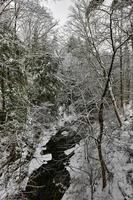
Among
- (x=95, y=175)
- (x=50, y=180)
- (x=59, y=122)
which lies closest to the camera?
(x=95, y=175)

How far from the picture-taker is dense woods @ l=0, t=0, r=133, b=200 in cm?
537

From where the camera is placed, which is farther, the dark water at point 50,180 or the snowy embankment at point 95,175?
the dark water at point 50,180

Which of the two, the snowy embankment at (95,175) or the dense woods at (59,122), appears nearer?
the dense woods at (59,122)

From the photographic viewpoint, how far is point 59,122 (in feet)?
44.5

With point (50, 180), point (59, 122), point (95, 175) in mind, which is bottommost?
point (50, 180)

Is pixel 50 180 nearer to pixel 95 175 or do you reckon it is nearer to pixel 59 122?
pixel 95 175

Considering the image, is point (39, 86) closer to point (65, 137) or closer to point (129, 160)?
point (65, 137)

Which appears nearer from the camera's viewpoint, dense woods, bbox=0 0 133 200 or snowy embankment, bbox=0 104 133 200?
dense woods, bbox=0 0 133 200

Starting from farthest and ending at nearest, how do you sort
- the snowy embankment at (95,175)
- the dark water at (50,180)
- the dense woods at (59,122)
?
the dark water at (50,180), the snowy embankment at (95,175), the dense woods at (59,122)

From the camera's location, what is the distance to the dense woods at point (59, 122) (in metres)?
5.37

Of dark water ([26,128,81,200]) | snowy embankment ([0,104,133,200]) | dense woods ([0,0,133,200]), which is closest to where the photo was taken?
dense woods ([0,0,133,200])

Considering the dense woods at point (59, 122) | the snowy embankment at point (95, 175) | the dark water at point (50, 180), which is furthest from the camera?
the dark water at point (50, 180)

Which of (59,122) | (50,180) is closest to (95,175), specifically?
(50,180)

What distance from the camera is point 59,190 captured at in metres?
8.15
